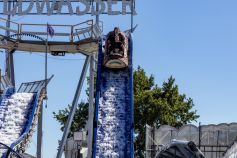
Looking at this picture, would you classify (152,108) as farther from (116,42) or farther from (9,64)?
(116,42)

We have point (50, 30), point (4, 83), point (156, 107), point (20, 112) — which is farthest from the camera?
point (156, 107)

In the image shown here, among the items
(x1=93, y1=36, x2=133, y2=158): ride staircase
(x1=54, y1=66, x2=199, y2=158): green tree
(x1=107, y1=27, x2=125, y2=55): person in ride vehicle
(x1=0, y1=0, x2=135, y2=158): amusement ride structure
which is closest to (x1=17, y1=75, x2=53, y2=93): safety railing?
(x1=0, y1=0, x2=135, y2=158): amusement ride structure

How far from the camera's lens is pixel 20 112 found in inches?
1034

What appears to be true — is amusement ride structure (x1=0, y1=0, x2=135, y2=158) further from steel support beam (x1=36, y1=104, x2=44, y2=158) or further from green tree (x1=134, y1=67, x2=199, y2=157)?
green tree (x1=134, y1=67, x2=199, y2=157)

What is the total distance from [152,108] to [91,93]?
26.0ft

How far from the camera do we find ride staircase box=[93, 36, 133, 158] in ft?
69.5

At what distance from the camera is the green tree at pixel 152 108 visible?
37719 millimetres

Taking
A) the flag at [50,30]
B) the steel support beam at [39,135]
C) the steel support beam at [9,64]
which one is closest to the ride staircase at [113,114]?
the flag at [50,30]

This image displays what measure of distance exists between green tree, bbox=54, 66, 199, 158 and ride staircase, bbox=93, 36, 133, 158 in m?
13.4

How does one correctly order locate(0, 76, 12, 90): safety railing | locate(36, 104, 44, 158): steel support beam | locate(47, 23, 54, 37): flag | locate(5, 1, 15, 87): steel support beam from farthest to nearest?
locate(5, 1, 15, 87): steel support beam, locate(47, 23, 54, 37): flag, locate(36, 104, 44, 158): steel support beam, locate(0, 76, 12, 90): safety railing

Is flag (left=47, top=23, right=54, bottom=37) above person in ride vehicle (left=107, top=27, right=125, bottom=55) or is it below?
above

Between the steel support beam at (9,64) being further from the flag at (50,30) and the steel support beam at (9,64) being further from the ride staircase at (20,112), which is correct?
the ride staircase at (20,112)

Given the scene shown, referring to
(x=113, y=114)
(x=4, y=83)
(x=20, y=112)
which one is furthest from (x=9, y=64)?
(x=113, y=114)

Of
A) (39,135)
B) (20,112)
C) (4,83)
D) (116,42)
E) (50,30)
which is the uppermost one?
(50,30)
